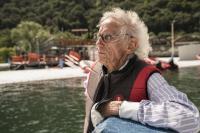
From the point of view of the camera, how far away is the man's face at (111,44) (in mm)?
2316

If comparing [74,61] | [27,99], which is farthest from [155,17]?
[27,99]

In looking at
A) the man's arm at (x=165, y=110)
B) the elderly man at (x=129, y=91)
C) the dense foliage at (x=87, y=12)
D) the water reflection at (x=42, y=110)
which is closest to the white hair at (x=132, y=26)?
the elderly man at (x=129, y=91)

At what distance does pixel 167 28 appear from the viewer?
9156 cm

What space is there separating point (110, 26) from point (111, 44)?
8cm

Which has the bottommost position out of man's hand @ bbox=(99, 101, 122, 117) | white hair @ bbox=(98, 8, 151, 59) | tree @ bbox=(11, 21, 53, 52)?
tree @ bbox=(11, 21, 53, 52)

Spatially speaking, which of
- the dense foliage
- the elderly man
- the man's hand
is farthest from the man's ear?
the dense foliage

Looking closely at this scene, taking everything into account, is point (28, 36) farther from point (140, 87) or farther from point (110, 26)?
point (140, 87)

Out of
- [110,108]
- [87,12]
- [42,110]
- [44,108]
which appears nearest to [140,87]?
[110,108]

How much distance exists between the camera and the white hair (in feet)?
7.73

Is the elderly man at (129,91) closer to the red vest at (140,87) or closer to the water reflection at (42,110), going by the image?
the red vest at (140,87)

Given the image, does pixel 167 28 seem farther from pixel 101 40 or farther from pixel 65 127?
pixel 101 40

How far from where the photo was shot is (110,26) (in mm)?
2336

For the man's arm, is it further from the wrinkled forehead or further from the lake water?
the lake water

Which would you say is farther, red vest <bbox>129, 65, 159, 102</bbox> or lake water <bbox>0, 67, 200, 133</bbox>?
lake water <bbox>0, 67, 200, 133</bbox>
